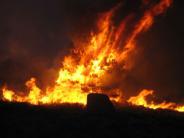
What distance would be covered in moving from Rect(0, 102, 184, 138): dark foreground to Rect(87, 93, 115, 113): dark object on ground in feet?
2.25

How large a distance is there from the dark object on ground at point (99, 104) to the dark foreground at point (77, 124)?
0.69 meters

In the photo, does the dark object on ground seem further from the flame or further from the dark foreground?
the flame

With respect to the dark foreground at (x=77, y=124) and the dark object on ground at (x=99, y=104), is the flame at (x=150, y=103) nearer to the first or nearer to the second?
the dark object on ground at (x=99, y=104)

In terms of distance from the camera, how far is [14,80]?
5025cm

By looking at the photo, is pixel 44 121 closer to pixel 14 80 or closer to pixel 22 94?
pixel 22 94

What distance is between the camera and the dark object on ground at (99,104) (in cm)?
3472

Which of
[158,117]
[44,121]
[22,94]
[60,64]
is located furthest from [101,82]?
[44,121]

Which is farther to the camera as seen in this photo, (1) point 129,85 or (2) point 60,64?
(1) point 129,85

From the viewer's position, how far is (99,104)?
3500cm

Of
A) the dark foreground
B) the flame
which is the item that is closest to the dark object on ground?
the dark foreground

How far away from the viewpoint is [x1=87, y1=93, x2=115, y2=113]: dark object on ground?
34.7 meters

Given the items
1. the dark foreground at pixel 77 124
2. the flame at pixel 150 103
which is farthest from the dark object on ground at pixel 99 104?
the flame at pixel 150 103

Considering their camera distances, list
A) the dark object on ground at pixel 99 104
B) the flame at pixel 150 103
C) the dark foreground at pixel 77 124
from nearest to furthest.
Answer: the dark foreground at pixel 77 124 < the dark object on ground at pixel 99 104 < the flame at pixel 150 103

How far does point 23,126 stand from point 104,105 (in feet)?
29.6
